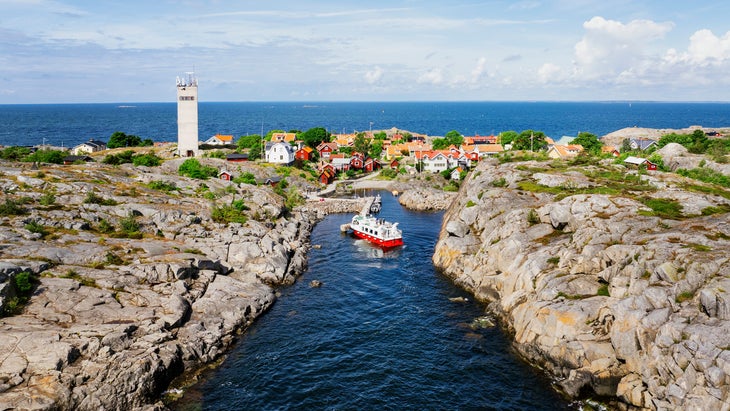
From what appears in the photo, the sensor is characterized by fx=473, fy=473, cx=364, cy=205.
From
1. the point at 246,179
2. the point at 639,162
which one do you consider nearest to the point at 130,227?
the point at 246,179

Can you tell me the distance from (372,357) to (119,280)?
87.6ft

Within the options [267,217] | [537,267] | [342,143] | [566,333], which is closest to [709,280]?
[566,333]

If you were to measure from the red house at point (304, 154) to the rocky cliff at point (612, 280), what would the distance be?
80.0 meters

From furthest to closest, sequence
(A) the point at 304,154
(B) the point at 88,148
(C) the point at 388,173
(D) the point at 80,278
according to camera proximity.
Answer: (A) the point at 304,154 < (B) the point at 88,148 < (C) the point at 388,173 < (D) the point at 80,278

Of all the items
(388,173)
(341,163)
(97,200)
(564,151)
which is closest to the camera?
(97,200)

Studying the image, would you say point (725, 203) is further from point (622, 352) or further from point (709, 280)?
point (622, 352)

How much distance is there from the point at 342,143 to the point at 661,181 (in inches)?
4573

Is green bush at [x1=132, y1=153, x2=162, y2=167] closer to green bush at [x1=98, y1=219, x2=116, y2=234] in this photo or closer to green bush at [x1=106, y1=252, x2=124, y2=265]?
green bush at [x1=98, y1=219, x2=116, y2=234]

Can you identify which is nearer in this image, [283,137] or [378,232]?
[378,232]

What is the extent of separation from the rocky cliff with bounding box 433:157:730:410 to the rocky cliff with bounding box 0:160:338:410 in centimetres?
2694

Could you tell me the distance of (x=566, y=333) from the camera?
133 ft

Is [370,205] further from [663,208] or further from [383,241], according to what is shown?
[663,208]

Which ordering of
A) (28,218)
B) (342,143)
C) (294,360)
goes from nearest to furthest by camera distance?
1. (294,360)
2. (28,218)
3. (342,143)

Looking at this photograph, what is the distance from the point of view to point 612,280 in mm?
41312
